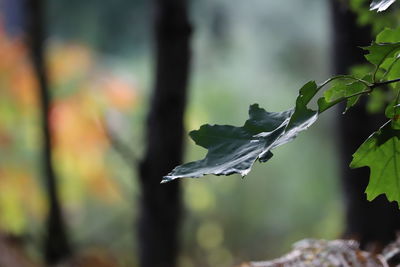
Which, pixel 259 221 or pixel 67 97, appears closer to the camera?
pixel 67 97

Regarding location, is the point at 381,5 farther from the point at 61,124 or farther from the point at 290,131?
the point at 61,124

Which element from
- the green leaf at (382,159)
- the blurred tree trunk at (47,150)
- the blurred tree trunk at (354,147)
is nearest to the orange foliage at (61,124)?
the blurred tree trunk at (47,150)

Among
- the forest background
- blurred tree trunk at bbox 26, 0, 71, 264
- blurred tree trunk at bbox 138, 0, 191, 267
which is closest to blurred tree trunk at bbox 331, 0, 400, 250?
blurred tree trunk at bbox 138, 0, 191, 267

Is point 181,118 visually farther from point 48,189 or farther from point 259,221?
point 259,221

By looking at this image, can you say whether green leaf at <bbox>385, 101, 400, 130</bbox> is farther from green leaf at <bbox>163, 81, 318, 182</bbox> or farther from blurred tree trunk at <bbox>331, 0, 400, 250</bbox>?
blurred tree trunk at <bbox>331, 0, 400, 250</bbox>

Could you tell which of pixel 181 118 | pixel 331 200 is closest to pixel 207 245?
pixel 331 200

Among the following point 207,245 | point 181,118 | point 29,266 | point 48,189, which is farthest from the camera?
point 207,245

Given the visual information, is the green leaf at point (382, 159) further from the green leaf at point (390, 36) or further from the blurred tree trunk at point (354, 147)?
the blurred tree trunk at point (354, 147)
